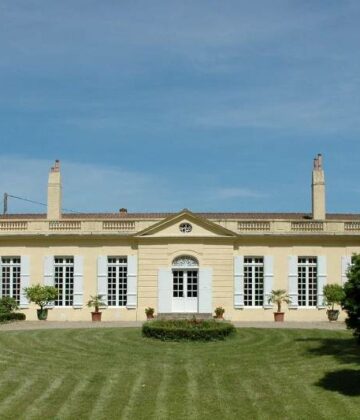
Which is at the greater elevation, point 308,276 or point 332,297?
point 308,276

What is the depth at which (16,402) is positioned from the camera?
46.0ft

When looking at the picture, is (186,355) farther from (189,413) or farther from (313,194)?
(313,194)

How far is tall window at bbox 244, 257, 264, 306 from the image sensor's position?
3123 centimetres

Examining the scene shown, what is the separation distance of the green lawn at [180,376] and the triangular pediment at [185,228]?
8595mm

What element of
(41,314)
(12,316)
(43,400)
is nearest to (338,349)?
(43,400)

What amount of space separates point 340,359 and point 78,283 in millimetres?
15699

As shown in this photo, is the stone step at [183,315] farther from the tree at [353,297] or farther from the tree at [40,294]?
the tree at [353,297]

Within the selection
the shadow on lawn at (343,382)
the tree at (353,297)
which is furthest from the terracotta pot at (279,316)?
the tree at (353,297)

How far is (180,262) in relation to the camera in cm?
3105

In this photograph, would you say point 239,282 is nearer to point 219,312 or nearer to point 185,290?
point 219,312

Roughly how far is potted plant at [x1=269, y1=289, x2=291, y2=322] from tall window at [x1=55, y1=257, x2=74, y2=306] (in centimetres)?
803

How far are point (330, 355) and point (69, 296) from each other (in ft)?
50.9

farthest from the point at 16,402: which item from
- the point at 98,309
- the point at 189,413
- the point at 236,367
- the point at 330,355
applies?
the point at 98,309

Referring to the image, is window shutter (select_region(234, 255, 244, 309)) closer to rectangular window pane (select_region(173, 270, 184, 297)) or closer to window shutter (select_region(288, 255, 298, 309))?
window shutter (select_region(288, 255, 298, 309))
